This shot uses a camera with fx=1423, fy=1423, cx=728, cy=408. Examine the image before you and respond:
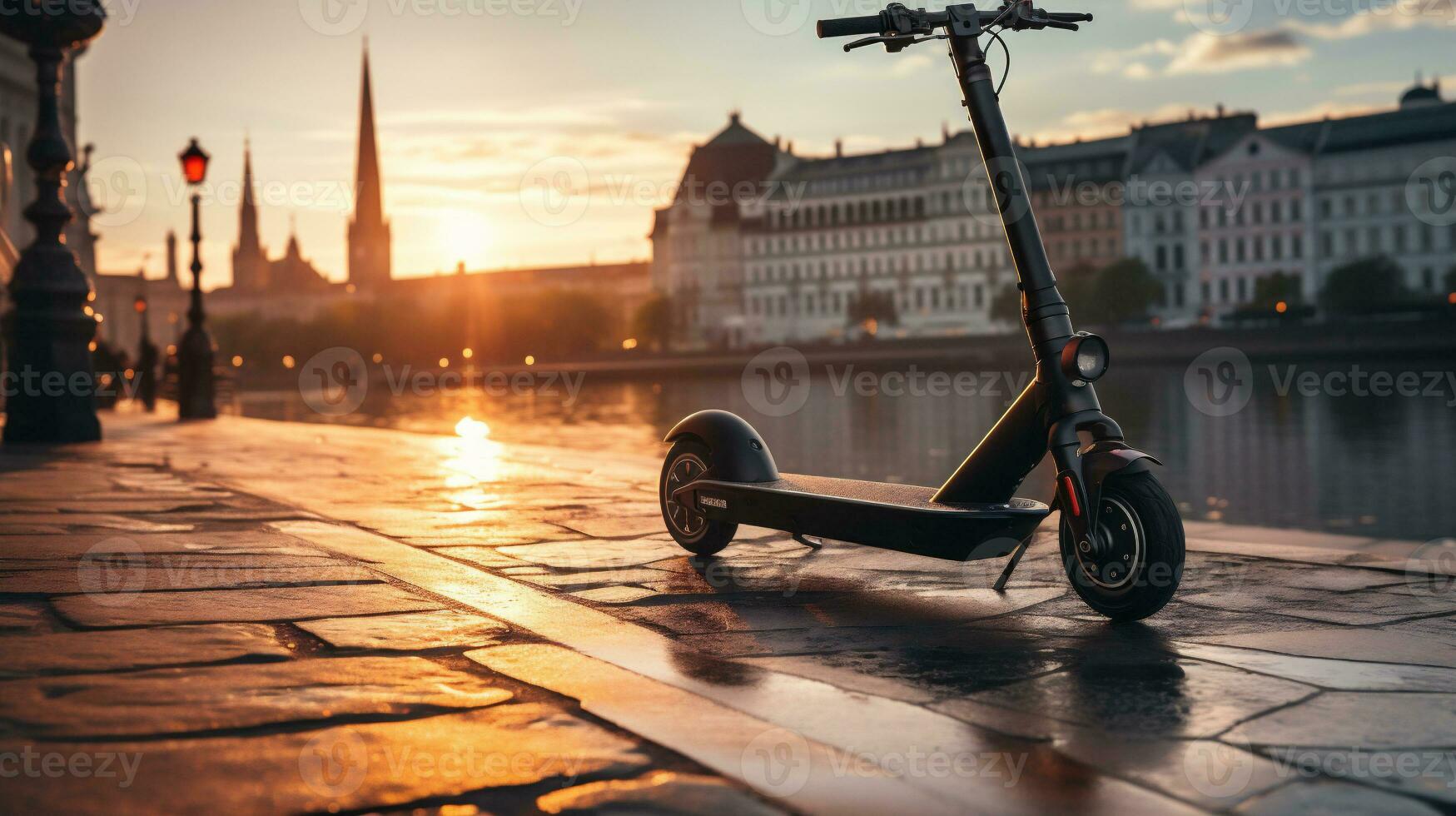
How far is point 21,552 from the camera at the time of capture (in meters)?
5.82

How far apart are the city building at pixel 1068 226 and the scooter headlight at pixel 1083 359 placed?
90.6 meters

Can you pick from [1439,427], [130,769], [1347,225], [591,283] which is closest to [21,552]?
[130,769]

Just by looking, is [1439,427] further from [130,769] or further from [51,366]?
[130,769]

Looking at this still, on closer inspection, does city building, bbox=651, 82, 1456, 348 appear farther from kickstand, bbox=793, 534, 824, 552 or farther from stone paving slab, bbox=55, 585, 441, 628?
stone paving slab, bbox=55, 585, 441, 628

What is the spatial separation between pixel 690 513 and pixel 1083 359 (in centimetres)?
226

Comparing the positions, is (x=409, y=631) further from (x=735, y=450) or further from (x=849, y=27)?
(x=849, y=27)

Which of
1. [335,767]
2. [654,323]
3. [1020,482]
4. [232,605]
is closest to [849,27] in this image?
[1020,482]

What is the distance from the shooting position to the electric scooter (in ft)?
15.2

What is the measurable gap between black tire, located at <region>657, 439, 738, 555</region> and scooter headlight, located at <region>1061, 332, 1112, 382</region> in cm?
199

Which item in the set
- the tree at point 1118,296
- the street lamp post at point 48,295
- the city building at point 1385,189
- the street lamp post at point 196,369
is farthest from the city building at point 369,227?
the street lamp post at point 48,295

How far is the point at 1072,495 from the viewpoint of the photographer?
4777 mm

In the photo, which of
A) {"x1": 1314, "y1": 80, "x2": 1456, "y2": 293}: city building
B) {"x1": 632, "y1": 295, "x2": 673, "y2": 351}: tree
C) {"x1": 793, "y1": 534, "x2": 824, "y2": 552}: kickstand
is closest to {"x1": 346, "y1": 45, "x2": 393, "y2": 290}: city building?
{"x1": 632, "y1": 295, "x2": 673, "y2": 351}: tree

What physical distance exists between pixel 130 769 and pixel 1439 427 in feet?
120

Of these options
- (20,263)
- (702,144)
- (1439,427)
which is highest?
(702,144)
